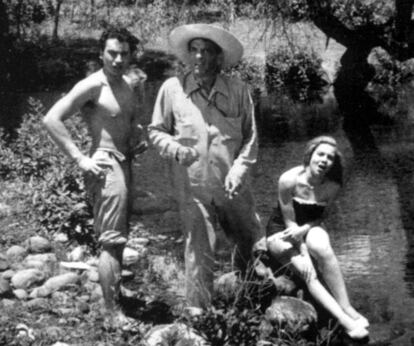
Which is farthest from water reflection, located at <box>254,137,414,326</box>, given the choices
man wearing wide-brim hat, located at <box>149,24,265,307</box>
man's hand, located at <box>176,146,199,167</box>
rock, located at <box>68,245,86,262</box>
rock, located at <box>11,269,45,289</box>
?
rock, located at <box>11,269,45,289</box>

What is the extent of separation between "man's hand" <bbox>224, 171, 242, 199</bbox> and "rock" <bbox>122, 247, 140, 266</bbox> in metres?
2.54

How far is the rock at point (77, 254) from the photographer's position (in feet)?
23.5

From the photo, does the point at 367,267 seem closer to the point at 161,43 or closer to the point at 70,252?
the point at 70,252

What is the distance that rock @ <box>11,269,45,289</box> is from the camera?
20.7 feet

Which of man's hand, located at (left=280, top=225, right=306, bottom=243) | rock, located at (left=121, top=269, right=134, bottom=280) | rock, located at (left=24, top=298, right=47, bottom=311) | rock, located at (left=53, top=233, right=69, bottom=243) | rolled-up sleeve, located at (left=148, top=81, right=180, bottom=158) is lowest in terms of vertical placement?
rock, located at (left=121, top=269, right=134, bottom=280)

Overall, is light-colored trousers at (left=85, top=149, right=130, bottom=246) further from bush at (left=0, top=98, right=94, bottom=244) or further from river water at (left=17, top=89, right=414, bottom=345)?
bush at (left=0, top=98, right=94, bottom=244)

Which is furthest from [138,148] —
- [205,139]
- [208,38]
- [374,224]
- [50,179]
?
[374,224]

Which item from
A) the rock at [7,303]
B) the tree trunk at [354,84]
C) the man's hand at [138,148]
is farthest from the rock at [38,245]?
the tree trunk at [354,84]

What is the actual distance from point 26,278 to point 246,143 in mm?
2189

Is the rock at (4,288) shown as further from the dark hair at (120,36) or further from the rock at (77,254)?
the dark hair at (120,36)

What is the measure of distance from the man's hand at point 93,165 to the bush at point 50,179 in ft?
7.63

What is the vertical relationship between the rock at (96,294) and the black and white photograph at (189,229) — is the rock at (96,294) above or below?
below

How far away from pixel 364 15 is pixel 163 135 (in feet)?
51.8

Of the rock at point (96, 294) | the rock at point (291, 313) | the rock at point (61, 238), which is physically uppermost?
the rock at point (291, 313)
